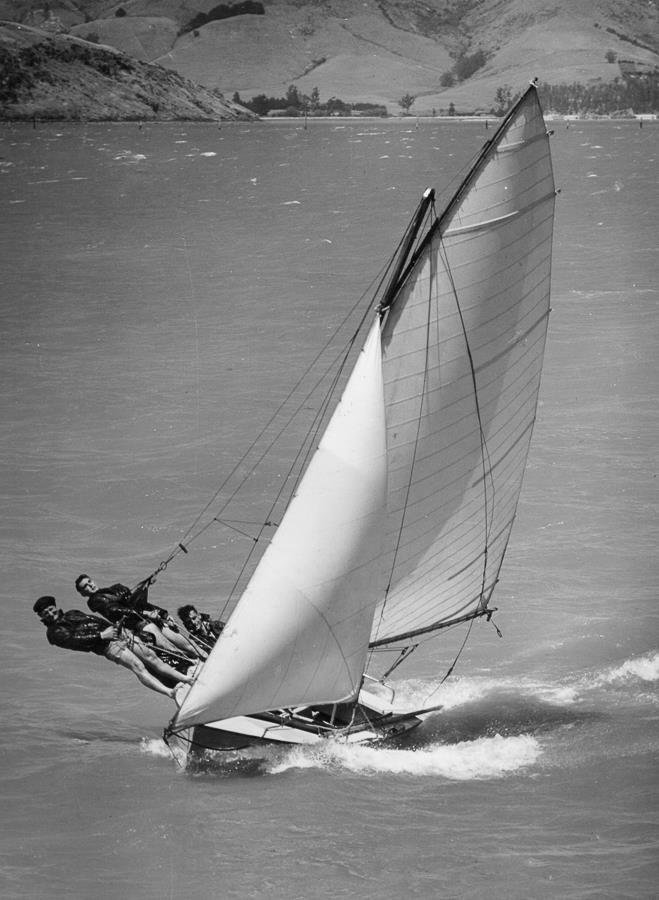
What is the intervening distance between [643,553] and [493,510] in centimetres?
982

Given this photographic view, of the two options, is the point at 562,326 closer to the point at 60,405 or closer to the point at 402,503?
the point at 60,405

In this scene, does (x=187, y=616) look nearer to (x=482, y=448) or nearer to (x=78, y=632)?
(x=78, y=632)

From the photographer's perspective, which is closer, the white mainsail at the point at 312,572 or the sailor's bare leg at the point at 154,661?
the white mainsail at the point at 312,572

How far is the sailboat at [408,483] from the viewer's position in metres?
17.6

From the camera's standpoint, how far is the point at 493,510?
20781 millimetres

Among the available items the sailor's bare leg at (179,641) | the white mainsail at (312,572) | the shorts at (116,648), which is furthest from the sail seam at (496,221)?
the shorts at (116,648)

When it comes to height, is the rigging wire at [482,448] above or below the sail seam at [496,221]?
below

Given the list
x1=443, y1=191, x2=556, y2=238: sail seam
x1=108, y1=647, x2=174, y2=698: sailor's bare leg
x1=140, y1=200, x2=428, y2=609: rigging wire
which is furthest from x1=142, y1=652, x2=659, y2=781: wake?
x1=443, y1=191, x2=556, y2=238: sail seam

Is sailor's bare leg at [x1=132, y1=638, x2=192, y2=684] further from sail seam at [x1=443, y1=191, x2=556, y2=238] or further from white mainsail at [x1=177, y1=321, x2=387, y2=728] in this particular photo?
sail seam at [x1=443, y1=191, x2=556, y2=238]

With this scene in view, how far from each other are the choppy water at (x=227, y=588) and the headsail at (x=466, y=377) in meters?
2.57

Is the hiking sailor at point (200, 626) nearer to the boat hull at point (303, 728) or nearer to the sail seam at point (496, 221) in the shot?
the boat hull at point (303, 728)

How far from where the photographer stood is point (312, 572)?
58.0 feet

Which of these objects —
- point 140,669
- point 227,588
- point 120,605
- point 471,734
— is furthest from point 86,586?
point 227,588

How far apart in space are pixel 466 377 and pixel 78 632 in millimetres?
6289
